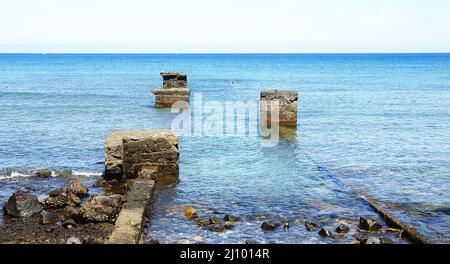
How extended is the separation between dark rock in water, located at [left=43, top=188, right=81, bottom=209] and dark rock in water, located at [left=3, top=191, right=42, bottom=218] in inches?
16.3

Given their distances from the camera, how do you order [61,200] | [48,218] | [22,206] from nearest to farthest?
1. [48,218]
2. [22,206]
3. [61,200]

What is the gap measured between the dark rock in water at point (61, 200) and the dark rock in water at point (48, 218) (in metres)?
0.73

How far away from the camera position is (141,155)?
549 inches

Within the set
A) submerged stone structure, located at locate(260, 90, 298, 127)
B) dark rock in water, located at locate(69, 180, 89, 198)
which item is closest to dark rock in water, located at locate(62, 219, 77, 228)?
dark rock in water, located at locate(69, 180, 89, 198)

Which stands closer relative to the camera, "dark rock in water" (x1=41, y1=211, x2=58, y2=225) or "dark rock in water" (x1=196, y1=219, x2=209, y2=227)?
"dark rock in water" (x1=196, y1=219, x2=209, y2=227)

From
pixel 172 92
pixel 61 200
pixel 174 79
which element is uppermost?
pixel 174 79

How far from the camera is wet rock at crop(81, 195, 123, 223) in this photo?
10.6 meters

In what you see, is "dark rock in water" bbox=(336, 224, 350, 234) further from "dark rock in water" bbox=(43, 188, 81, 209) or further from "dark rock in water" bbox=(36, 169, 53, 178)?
"dark rock in water" bbox=(36, 169, 53, 178)

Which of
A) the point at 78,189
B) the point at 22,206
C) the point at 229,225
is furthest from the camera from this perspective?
the point at 78,189

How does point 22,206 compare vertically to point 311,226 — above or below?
above

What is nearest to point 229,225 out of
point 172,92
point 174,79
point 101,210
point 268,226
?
point 268,226

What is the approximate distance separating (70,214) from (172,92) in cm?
2157

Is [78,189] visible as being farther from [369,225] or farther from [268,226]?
[369,225]
